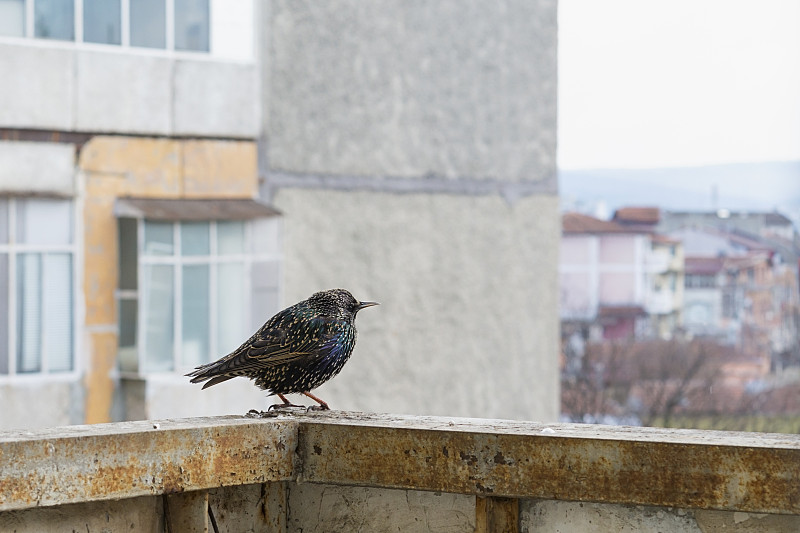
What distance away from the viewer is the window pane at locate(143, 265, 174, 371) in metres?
11.4

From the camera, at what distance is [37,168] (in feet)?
35.9

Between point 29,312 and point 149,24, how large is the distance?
104 inches

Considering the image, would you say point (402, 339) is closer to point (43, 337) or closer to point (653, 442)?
point (43, 337)

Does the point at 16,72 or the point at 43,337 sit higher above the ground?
the point at 16,72

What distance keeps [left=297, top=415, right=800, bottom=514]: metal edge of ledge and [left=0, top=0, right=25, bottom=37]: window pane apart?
26.9 feet

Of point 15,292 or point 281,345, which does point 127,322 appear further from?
point 281,345

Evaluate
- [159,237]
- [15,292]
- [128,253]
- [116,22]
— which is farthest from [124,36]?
[15,292]

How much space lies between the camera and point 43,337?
440 inches

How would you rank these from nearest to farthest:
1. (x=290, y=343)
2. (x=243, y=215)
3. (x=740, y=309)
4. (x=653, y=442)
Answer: (x=653, y=442) < (x=290, y=343) < (x=243, y=215) < (x=740, y=309)

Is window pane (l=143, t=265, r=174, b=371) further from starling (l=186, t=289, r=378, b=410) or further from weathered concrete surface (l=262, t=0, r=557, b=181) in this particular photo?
starling (l=186, t=289, r=378, b=410)

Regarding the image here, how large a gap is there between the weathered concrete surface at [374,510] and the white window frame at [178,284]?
26.1 feet

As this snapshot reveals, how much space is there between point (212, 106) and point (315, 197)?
66.4 inches

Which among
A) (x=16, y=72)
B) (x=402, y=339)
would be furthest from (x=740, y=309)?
(x=16, y=72)

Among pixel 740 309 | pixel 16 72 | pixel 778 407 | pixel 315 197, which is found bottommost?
pixel 778 407
